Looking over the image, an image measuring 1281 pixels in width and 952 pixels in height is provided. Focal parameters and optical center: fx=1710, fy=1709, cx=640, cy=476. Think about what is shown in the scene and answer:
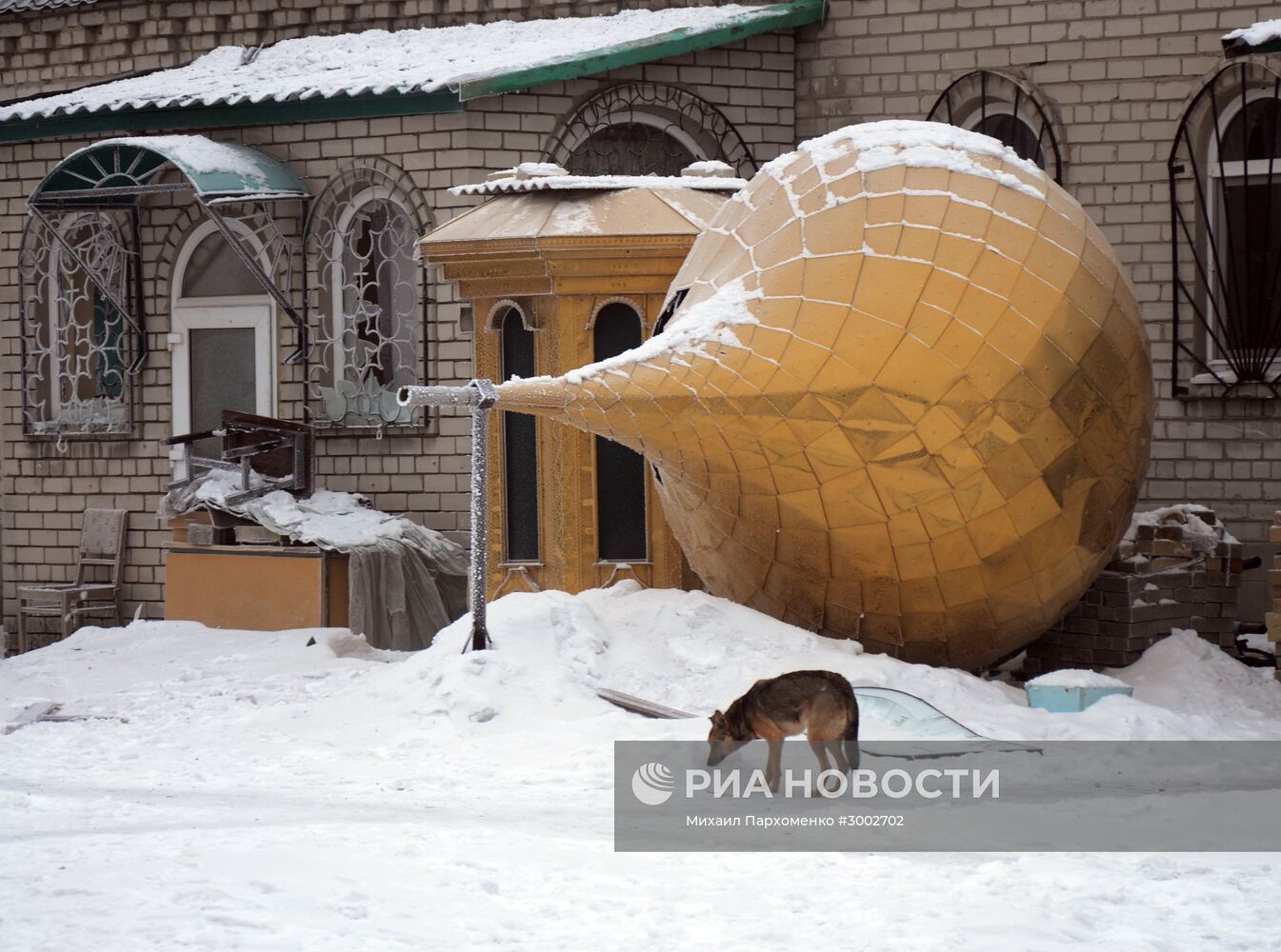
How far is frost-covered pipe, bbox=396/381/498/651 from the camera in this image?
7.77 metres

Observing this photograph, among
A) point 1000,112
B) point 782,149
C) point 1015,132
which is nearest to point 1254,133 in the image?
point 1015,132

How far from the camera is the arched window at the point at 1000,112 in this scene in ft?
41.5

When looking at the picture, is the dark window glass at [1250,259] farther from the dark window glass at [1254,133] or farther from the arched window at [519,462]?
the arched window at [519,462]

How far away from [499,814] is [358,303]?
752cm

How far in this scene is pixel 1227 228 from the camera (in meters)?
12.3

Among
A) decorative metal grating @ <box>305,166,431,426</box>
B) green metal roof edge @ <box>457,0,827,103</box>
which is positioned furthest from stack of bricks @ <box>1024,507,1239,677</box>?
decorative metal grating @ <box>305,166,431,426</box>

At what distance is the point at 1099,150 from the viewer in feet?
41.0

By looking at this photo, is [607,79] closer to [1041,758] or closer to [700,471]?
[700,471]

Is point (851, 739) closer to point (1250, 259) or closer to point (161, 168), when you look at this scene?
point (1250, 259)

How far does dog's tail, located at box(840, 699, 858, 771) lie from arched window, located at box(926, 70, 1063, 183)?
7409 millimetres

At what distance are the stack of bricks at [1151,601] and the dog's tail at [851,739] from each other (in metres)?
3.04

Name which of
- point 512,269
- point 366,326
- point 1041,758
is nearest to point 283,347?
point 366,326

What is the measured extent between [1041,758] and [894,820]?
1079 millimetres

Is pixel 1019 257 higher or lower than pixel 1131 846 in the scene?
higher
